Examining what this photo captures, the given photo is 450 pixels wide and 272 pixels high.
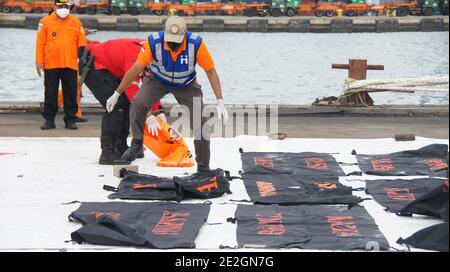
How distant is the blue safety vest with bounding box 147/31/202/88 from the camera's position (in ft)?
27.7

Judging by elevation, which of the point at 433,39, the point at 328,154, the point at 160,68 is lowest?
the point at 433,39

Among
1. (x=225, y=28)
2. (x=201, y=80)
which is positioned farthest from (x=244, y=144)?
(x=225, y=28)

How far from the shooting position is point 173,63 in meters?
8.54

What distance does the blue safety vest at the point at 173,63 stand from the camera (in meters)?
8.44

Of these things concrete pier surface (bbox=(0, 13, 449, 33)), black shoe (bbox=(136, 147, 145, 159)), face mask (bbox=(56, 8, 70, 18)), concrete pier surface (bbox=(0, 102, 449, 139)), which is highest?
face mask (bbox=(56, 8, 70, 18))

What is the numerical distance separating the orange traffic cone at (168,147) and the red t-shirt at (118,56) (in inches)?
16.6

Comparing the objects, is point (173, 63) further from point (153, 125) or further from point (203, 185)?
point (203, 185)

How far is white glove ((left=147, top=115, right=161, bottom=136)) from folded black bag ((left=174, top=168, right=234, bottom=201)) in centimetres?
118

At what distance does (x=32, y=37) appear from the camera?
214ft

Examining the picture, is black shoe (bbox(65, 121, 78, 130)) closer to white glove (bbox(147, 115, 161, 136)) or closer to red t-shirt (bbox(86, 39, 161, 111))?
red t-shirt (bbox(86, 39, 161, 111))

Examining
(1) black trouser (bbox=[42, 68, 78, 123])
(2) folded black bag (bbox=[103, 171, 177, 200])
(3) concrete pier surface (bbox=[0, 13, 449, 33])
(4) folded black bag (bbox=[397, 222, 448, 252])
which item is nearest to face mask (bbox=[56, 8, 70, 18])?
(1) black trouser (bbox=[42, 68, 78, 123])

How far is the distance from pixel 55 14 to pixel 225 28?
176 ft

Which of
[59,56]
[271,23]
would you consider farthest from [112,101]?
[271,23]
